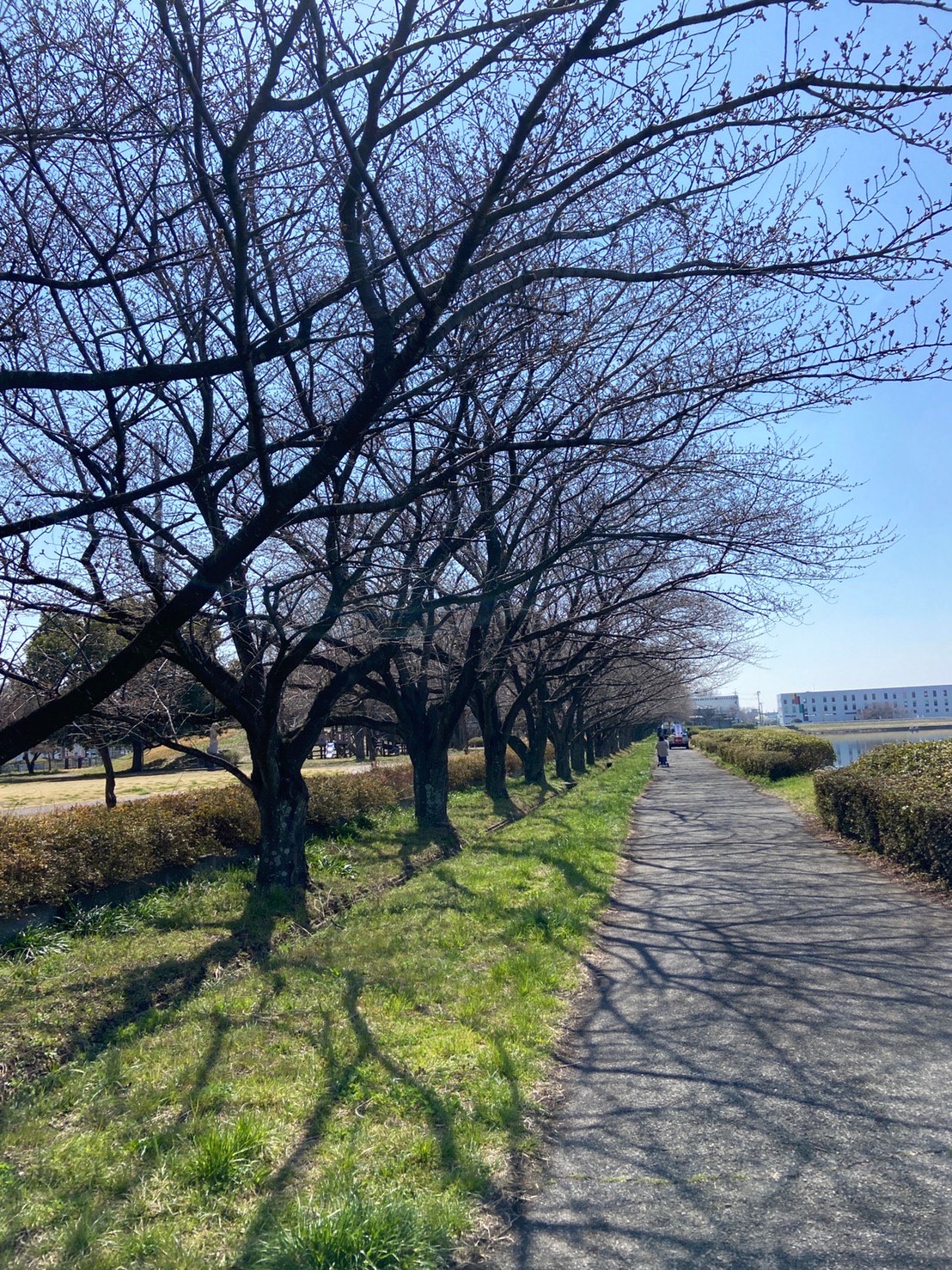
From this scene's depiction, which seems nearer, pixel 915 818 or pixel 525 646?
pixel 915 818

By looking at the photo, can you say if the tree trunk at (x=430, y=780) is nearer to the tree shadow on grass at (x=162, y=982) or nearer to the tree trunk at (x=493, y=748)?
the tree trunk at (x=493, y=748)

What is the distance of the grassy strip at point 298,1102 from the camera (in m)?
3.40

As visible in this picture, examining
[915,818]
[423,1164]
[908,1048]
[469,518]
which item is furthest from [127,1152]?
[469,518]

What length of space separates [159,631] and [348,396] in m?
4.55

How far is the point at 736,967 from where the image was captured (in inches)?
278

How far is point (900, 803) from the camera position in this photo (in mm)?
10938

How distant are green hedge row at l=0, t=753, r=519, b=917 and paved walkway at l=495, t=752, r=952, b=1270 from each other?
5.02 meters

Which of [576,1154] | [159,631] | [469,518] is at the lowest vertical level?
[576,1154]

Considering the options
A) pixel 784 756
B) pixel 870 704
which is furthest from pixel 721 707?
pixel 784 756

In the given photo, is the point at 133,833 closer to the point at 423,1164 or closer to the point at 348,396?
the point at 348,396

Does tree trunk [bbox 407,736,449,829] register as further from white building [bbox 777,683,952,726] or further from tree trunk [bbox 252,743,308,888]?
white building [bbox 777,683,952,726]

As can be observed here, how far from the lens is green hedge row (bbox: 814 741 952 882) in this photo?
9742 mm

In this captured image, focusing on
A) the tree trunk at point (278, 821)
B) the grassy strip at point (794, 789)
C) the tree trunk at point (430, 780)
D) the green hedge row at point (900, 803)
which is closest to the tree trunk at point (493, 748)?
the tree trunk at point (430, 780)

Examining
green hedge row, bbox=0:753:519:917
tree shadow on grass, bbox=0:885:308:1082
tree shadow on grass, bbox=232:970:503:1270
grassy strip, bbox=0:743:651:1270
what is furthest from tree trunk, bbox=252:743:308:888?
A: tree shadow on grass, bbox=232:970:503:1270
